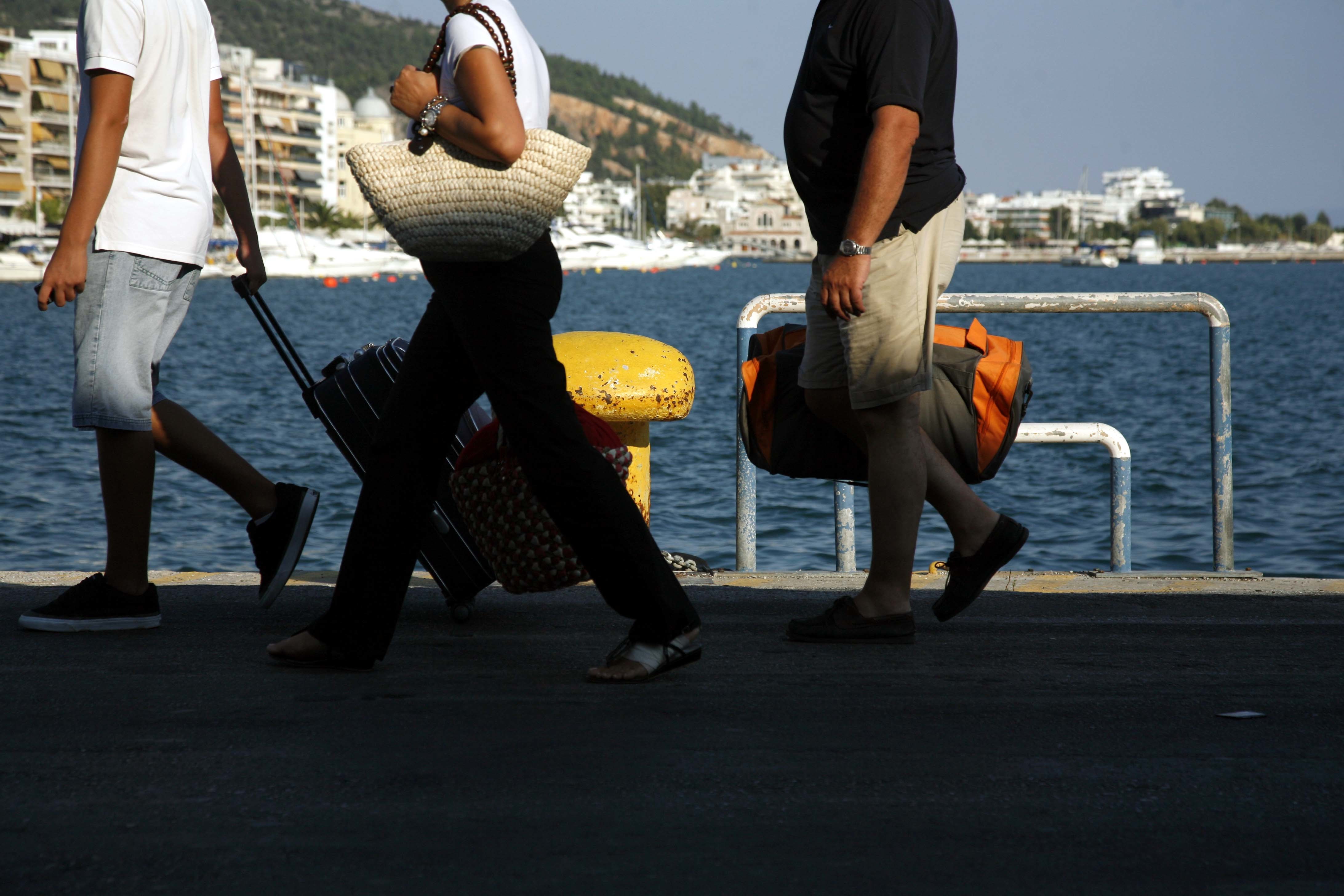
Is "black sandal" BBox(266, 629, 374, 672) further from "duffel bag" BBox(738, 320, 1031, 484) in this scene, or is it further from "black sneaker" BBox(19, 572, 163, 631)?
"duffel bag" BBox(738, 320, 1031, 484)

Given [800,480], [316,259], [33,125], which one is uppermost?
[33,125]

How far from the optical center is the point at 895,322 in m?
3.25

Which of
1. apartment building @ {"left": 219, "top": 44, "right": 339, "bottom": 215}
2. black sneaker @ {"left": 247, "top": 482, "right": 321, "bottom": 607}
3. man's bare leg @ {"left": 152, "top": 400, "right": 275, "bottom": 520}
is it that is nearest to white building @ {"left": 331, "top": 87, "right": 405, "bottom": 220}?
apartment building @ {"left": 219, "top": 44, "right": 339, "bottom": 215}

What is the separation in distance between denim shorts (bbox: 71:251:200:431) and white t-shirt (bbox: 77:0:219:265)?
5 centimetres

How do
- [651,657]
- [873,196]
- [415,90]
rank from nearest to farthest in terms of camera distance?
[415,90] → [651,657] → [873,196]

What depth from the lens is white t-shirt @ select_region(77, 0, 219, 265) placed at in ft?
11.0

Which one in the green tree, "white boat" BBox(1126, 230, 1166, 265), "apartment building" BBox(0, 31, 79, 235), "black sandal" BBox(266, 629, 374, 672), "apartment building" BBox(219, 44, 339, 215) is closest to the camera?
"black sandal" BBox(266, 629, 374, 672)

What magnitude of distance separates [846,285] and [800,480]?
996 cm

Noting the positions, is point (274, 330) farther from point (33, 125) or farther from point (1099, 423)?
point (33, 125)

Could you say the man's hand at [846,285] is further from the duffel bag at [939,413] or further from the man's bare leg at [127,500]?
the man's bare leg at [127,500]

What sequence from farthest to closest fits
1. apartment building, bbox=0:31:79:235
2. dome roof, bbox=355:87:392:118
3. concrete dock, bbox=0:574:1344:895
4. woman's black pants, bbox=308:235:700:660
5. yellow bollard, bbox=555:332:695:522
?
dome roof, bbox=355:87:392:118 → apartment building, bbox=0:31:79:235 → yellow bollard, bbox=555:332:695:522 → woman's black pants, bbox=308:235:700:660 → concrete dock, bbox=0:574:1344:895

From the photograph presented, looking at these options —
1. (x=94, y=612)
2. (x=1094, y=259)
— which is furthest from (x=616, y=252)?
(x=94, y=612)

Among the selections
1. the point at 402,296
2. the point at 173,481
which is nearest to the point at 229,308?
the point at 402,296

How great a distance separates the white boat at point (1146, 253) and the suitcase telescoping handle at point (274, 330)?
183428 millimetres
